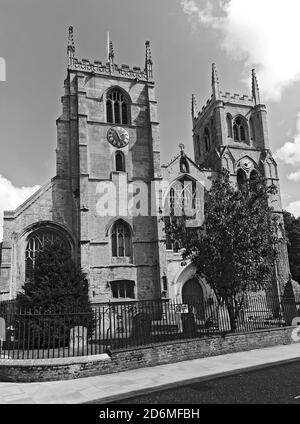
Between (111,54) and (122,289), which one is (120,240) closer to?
(122,289)

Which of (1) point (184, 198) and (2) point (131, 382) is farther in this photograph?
(1) point (184, 198)

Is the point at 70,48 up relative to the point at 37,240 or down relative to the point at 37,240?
up

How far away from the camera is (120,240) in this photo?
1083 inches

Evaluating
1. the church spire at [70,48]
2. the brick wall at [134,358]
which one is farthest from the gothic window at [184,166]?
the brick wall at [134,358]

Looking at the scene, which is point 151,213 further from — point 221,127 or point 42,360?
point 42,360

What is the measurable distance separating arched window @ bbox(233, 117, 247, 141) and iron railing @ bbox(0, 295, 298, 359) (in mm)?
20492

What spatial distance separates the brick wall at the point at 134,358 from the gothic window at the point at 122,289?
12.7 meters

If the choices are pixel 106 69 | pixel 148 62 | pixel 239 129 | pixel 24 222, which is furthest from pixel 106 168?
pixel 239 129

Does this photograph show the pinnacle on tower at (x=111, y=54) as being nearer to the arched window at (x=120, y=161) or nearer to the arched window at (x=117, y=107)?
the arched window at (x=117, y=107)

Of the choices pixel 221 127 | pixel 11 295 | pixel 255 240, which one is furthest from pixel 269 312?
pixel 221 127

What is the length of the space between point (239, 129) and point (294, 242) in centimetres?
1358

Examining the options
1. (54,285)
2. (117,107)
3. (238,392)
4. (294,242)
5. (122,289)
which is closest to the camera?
(238,392)
